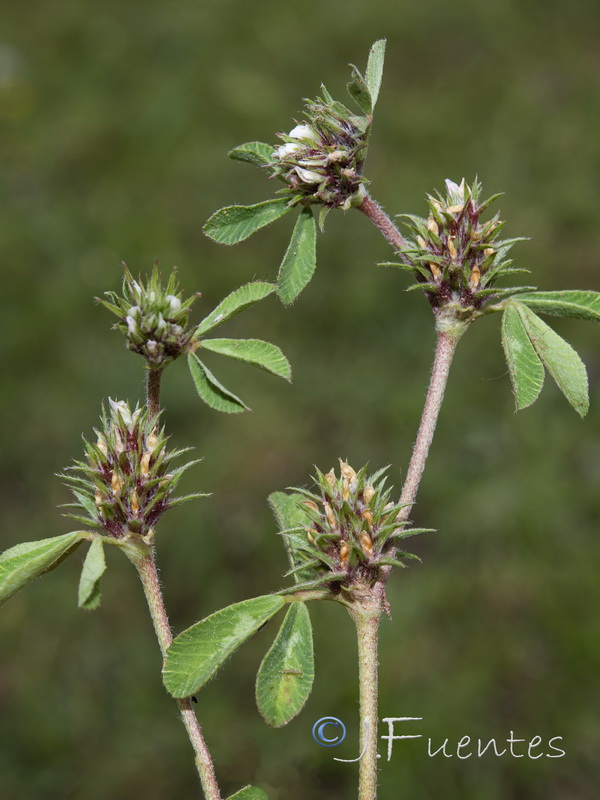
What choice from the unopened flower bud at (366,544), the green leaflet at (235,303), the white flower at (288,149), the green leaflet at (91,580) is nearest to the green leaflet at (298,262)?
the green leaflet at (235,303)

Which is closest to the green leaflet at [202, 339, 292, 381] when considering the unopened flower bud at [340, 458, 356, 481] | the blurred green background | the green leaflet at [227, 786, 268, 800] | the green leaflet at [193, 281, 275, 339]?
the green leaflet at [193, 281, 275, 339]

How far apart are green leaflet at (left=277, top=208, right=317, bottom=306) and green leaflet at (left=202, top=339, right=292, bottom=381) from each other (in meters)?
0.10

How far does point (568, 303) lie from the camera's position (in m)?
1.64

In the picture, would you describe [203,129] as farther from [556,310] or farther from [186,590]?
[556,310]

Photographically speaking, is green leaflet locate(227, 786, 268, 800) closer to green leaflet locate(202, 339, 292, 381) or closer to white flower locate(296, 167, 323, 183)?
green leaflet locate(202, 339, 292, 381)

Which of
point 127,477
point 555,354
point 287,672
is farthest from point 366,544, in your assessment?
point 555,354

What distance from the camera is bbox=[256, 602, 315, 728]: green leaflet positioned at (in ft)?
4.91

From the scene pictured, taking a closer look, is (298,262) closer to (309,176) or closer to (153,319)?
(309,176)

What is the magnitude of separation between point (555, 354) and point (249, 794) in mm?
919

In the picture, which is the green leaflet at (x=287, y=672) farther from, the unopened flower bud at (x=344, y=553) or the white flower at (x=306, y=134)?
the white flower at (x=306, y=134)

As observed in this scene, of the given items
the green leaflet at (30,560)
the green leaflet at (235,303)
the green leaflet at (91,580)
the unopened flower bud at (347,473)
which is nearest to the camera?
the green leaflet at (91,580)

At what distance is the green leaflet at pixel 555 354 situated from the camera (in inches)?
63.4

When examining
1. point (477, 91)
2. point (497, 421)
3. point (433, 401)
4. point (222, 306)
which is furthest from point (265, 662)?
point (477, 91)

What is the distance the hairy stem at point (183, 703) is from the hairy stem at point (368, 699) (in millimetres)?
221
